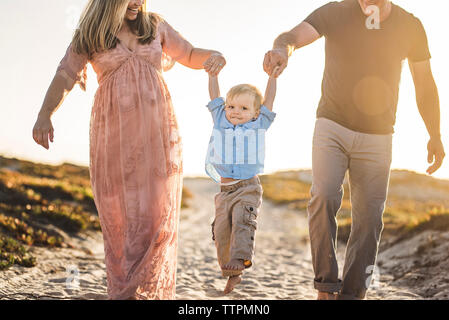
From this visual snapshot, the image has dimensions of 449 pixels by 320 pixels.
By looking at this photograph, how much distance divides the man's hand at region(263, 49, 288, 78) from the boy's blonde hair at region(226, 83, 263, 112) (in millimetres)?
205

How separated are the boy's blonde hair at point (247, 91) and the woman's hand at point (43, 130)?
1.45 meters

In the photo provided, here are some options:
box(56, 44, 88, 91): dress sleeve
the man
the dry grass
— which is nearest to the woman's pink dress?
box(56, 44, 88, 91): dress sleeve

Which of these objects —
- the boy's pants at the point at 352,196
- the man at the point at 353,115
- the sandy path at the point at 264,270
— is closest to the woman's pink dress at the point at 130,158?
the man at the point at 353,115

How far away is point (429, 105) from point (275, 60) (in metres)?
1.68

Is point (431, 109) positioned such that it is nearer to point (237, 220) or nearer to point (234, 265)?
point (237, 220)

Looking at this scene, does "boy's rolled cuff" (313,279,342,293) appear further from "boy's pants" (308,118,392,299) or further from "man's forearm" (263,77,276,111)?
"man's forearm" (263,77,276,111)

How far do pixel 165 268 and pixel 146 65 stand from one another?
5.66 feet

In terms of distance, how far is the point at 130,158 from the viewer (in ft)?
12.6

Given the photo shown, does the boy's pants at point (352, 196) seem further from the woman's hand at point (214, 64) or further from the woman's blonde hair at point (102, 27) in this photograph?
the woman's blonde hair at point (102, 27)

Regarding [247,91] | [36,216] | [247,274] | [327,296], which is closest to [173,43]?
[247,91]

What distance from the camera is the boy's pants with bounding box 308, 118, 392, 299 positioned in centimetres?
374

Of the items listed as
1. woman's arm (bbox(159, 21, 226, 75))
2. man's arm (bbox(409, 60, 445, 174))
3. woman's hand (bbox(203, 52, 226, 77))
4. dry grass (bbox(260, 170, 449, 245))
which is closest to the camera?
woman's hand (bbox(203, 52, 226, 77))

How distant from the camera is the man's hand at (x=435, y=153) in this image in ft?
14.4
